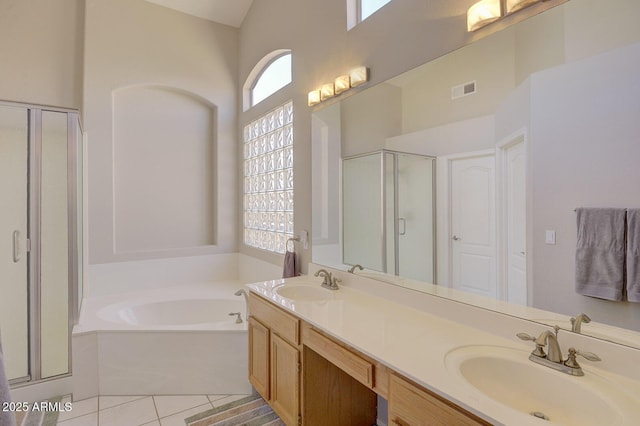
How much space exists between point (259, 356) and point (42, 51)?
3.25 m

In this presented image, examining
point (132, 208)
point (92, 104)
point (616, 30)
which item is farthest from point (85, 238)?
point (616, 30)

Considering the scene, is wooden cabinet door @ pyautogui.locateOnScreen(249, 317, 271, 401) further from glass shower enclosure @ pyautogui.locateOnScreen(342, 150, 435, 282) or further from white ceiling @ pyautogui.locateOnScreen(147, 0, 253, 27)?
white ceiling @ pyautogui.locateOnScreen(147, 0, 253, 27)

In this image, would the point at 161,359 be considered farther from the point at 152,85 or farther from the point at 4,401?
the point at 152,85

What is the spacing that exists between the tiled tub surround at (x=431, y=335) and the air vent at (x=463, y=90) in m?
0.99

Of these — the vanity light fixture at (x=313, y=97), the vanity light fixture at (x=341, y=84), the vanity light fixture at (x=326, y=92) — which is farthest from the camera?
the vanity light fixture at (x=313, y=97)

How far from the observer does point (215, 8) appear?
356 cm

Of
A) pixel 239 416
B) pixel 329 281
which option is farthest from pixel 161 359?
pixel 329 281

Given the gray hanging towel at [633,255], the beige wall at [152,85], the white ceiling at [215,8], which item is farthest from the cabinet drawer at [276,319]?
the white ceiling at [215,8]

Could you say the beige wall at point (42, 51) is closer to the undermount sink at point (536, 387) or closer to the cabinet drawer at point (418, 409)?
the cabinet drawer at point (418, 409)

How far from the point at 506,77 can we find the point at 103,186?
3393 mm

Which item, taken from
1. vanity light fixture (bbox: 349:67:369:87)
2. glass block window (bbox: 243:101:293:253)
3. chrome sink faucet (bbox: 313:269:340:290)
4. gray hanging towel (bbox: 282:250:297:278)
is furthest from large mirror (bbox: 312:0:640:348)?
glass block window (bbox: 243:101:293:253)

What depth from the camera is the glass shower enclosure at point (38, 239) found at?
7.91 ft

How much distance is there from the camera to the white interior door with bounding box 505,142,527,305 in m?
1.36

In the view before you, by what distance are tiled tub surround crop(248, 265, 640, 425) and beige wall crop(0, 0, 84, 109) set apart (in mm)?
2747
